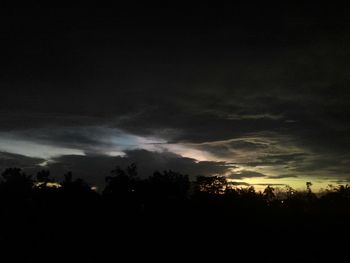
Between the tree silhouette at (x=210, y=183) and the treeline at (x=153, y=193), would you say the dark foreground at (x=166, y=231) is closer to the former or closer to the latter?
the treeline at (x=153, y=193)

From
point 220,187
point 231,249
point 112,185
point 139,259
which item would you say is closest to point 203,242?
point 231,249

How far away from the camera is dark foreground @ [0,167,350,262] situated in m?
30.8

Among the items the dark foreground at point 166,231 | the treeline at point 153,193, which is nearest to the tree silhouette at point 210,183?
the treeline at point 153,193

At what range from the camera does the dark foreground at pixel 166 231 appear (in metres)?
30.8

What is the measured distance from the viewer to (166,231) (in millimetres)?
34844

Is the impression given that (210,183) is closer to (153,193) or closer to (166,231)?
(153,193)

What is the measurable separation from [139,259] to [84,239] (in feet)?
17.7

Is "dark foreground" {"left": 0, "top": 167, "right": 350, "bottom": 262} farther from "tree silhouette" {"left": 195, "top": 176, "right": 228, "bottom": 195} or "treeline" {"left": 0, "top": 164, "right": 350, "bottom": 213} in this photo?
"tree silhouette" {"left": 195, "top": 176, "right": 228, "bottom": 195}

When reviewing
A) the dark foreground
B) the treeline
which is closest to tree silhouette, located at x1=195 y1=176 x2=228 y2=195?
the treeline

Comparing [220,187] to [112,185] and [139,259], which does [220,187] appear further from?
[139,259]

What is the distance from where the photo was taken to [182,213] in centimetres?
3847

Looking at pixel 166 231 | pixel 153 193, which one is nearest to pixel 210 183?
pixel 153 193

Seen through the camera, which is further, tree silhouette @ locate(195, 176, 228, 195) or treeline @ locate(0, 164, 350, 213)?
tree silhouette @ locate(195, 176, 228, 195)

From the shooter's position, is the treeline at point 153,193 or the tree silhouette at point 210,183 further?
the tree silhouette at point 210,183
